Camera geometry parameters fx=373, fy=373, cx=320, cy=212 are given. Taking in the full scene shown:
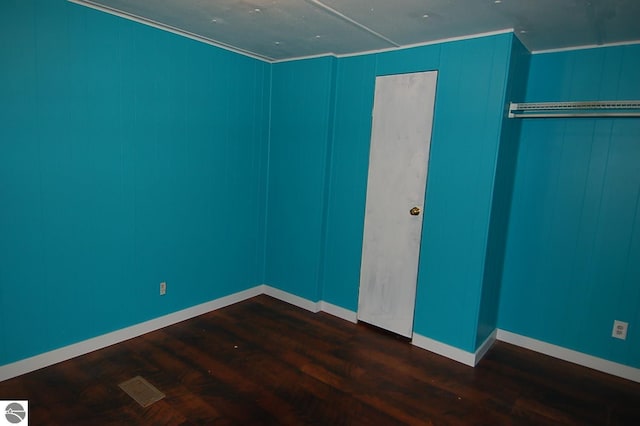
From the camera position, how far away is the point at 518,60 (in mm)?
2766

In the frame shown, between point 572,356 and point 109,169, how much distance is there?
3852 millimetres

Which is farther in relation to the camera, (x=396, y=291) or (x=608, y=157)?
(x=396, y=291)

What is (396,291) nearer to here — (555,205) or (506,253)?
(506,253)

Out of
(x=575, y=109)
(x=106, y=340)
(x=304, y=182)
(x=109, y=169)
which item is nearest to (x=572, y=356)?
(x=575, y=109)

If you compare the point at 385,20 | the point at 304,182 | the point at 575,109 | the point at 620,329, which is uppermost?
the point at 385,20

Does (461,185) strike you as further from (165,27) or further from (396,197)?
(165,27)

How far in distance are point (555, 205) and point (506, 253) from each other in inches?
21.7

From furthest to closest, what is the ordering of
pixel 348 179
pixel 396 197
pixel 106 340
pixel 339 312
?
pixel 339 312, pixel 348 179, pixel 396 197, pixel 106 340

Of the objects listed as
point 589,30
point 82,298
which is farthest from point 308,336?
point 589,30

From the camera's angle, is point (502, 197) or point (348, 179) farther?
point (348, 179)

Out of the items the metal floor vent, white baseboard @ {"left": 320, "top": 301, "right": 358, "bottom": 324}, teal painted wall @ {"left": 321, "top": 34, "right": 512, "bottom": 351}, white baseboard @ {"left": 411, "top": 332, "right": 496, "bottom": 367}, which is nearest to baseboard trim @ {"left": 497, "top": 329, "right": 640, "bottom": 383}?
white baseboard @ {"left": 411, "top": 332, "right": 496, "bottom": 367}

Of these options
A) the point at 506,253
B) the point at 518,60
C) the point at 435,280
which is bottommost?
the point at 435,280

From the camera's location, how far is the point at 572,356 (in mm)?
2996

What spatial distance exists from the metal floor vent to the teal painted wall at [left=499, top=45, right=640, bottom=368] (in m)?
2.85
